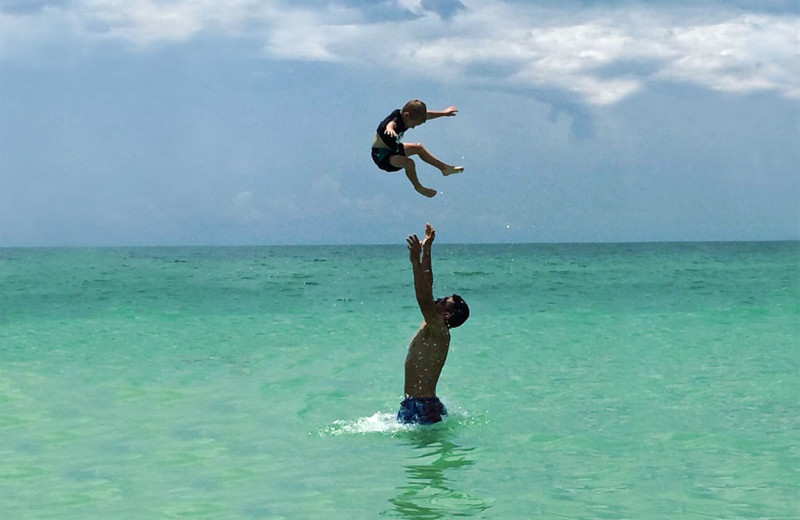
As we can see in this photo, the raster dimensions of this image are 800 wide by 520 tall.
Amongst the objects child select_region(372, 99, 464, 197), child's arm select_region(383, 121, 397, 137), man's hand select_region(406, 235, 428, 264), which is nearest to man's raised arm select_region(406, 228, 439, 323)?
man's hand select_region(406, 235, 428, 264)

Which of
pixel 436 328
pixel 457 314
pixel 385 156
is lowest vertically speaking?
pixel 436 328

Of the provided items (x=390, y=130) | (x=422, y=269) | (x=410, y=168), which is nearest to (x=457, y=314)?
(x=422, y=269)

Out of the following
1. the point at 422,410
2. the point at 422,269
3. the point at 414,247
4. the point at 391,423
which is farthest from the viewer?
the point at 391,423

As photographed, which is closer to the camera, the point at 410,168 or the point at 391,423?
the point at 410,168

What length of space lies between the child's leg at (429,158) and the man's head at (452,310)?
1.23m

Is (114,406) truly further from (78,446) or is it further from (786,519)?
(786,519)

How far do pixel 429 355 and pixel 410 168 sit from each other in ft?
6.12

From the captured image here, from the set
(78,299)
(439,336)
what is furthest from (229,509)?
(78,299)

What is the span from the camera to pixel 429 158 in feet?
29.5

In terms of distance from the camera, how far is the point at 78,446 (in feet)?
31.0

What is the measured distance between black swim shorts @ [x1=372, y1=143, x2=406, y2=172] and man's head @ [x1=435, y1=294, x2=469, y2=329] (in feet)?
4.53

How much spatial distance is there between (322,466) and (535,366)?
7.03 meters

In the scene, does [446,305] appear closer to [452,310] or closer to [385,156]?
[452,310]

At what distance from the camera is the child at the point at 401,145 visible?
8539 mm
